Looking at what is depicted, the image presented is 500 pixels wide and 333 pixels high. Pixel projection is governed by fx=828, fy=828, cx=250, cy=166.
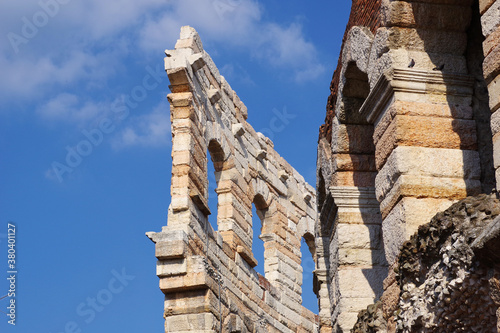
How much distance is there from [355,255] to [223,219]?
4.95m

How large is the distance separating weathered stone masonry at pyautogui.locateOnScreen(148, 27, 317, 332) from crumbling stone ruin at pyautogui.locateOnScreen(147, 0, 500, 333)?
1.2 inches

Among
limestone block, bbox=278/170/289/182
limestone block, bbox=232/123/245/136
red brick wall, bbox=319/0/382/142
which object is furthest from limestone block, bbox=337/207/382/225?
limestone block, bbox=278/170/289/182

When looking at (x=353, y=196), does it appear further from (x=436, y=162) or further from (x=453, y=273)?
(x=453, y=273)

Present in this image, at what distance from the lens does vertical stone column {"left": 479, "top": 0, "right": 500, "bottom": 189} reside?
554 centimetres

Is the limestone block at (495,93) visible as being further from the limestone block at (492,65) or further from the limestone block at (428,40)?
the limestone block at (428,40)

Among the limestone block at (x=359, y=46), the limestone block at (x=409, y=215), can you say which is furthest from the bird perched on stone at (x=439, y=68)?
the limestone block at (x=409, y=215)

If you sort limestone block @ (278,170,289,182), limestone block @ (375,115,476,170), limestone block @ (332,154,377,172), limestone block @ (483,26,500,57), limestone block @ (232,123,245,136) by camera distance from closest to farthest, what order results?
limestone block @ (483,26,500,57), limestone block @ (375,115,476,170), limestone block @ (332,154,377,172), limestone block @ (232,123,245,136), limestone block @ (278,170,289,182)

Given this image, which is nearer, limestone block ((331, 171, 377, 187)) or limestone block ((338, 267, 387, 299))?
limestone block ((338, 267, 387, 299))

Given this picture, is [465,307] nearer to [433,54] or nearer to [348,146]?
[433,54]

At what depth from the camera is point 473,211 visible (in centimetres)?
561


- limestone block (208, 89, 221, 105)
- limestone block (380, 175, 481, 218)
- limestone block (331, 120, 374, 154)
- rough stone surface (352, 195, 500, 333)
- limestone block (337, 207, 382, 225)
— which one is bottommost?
rough stone surface (352, 195, 500, 333)

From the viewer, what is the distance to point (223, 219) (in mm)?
13492

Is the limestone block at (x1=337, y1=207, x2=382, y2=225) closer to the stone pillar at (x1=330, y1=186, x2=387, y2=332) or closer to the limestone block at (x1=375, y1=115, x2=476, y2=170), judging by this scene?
the stone pillar at (x1=330, y1=186, x2=387, y2=332)

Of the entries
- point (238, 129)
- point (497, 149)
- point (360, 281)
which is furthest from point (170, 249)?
point (497, 149)
